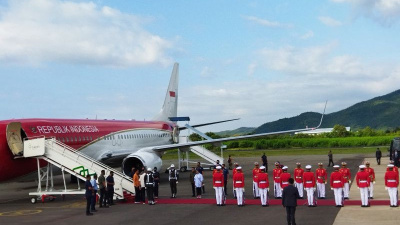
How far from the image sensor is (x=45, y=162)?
2350cm

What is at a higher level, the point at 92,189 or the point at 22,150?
the point at 22,150

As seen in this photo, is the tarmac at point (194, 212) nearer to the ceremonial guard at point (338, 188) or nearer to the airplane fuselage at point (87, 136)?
the ceremonial guard at point (338, 188)

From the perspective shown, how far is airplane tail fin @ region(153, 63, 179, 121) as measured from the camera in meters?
43.8

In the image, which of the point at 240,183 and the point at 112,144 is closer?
the point at 240,183

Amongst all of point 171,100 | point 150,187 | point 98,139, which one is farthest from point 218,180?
point 171,100

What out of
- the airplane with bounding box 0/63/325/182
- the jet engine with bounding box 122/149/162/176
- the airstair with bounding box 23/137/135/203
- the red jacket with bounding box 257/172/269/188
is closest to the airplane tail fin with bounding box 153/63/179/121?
the airplane with bounding box 0/63/325/182

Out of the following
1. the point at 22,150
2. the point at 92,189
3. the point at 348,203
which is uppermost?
the point at 22,150

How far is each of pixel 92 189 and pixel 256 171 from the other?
6652 millimetres

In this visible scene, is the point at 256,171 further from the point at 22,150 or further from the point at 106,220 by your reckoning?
the point at 22,150

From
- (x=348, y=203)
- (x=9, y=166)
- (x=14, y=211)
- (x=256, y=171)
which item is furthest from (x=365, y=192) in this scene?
(x=9, y=166)

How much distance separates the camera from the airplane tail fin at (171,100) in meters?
43.8

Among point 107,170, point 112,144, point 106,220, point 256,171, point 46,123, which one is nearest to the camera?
point 106,220

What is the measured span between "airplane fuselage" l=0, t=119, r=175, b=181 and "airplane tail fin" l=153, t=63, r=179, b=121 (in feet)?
7.37

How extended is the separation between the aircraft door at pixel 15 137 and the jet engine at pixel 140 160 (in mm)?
6560
